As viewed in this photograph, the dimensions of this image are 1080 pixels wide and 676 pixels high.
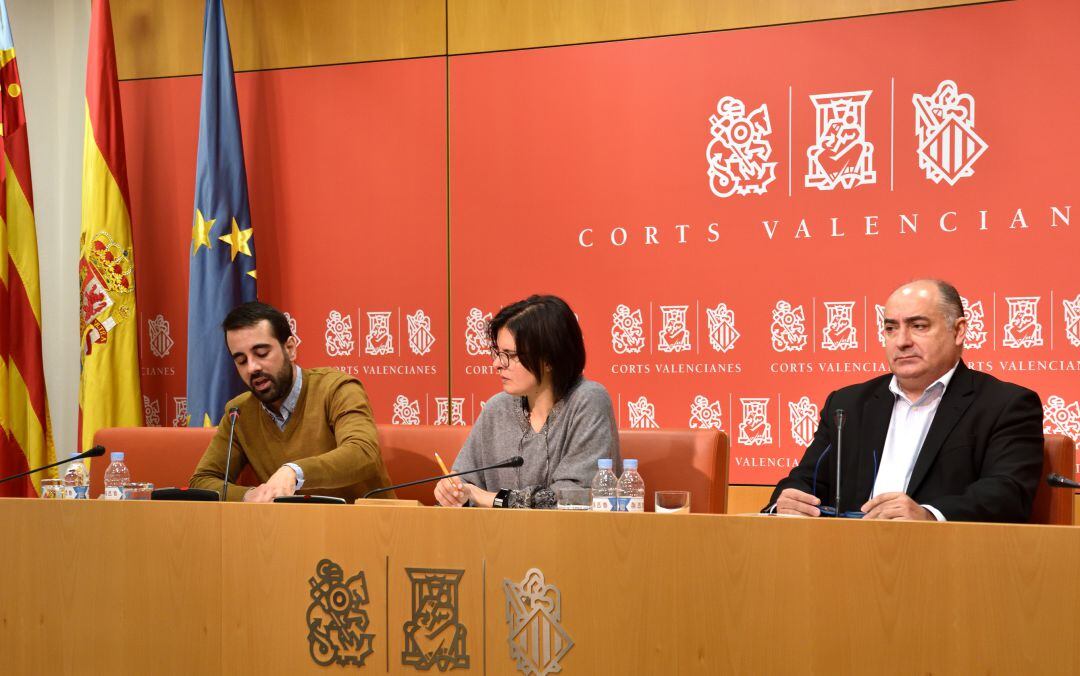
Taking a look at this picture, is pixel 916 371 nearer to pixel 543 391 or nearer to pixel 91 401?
pixel 543 391

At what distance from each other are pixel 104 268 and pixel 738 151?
257 centimetres

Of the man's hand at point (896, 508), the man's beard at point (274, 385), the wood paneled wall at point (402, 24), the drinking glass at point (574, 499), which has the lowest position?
the man's hand at point (896, 508)

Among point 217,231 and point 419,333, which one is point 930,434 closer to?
point 419,333

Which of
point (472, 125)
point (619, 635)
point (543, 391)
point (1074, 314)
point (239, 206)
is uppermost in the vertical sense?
point (472, 125)

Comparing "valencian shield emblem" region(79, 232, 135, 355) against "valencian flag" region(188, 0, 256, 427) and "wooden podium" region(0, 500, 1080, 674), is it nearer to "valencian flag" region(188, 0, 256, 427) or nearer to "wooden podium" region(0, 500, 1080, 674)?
"valencian flag" region(188, 0, 256, 427)

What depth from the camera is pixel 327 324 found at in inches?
172

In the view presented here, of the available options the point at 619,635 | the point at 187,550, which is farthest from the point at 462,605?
the point at 187,550

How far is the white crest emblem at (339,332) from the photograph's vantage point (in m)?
4.36

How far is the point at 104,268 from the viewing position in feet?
13.8

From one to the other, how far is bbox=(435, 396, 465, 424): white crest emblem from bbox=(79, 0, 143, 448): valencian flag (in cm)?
123

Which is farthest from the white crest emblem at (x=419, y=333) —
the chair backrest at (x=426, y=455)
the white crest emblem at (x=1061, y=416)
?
the white crest emblem at (x=1061, y=416)

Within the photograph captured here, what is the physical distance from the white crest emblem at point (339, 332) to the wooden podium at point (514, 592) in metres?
2.33

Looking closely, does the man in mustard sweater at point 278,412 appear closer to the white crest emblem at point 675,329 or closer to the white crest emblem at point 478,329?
the white crest emblem at point 478,329

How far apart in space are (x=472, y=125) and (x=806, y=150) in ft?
4.34
